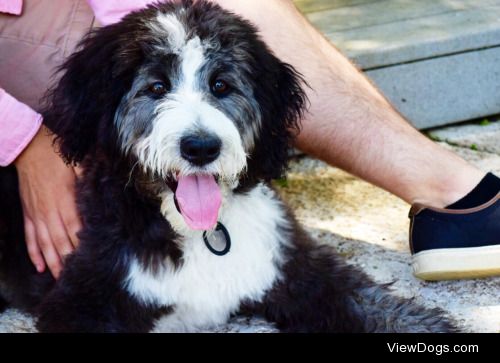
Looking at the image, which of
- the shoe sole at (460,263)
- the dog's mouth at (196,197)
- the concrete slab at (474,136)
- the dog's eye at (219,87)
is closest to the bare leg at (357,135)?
the shoe sole at (460,263)

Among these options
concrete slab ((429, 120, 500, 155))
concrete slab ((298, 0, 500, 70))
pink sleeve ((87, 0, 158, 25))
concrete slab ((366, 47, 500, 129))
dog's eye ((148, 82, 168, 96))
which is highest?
pink sleeve ((87, 0, 158, 25))

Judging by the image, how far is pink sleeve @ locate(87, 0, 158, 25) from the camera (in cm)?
370

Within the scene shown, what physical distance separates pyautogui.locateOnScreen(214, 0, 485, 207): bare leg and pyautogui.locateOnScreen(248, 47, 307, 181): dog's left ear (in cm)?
49

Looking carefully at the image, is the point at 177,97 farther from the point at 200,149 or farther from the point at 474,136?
the point at 474,136

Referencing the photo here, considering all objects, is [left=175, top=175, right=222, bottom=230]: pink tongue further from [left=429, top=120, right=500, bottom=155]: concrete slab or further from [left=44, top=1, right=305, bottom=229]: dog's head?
[left=429, top=120, right=500, bottom=155]: concrete slab

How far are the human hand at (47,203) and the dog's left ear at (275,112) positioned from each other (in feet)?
2.56

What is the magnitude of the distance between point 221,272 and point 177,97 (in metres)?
0.69

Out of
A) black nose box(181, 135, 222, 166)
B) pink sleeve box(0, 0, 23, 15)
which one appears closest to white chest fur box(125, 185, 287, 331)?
black nose box(181, 135, 222, 166)

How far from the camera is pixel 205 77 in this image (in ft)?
10.7

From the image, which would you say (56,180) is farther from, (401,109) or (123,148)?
(401,109)

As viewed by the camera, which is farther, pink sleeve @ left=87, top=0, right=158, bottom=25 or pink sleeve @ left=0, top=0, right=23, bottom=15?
pink sleeve @ left=0, top=0, right=23, bottom=15

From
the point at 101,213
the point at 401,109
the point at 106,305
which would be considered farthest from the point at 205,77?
the point at 401,109

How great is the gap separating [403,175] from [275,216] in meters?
0.68

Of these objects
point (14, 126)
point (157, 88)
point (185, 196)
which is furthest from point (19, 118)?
point (185, 196)
